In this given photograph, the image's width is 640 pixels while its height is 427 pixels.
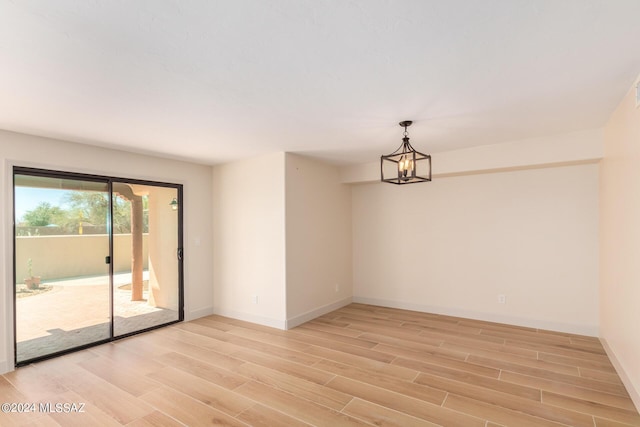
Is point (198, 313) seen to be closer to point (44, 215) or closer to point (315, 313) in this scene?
point (315, 313)

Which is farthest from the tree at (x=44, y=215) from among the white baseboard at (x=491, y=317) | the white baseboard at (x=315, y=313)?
the white baseboard at (x=491, y=317)

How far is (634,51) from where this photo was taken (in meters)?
1.99

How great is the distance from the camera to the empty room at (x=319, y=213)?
6.11ft

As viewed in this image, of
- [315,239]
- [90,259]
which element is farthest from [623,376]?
[90,259]

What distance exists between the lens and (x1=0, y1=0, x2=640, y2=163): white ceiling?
1.61m

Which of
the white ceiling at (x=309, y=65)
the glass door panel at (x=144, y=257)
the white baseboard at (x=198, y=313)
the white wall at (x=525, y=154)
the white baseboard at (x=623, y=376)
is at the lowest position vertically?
the white baseboard at (x=198, y=313)

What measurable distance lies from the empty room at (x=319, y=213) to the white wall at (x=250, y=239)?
42 mm

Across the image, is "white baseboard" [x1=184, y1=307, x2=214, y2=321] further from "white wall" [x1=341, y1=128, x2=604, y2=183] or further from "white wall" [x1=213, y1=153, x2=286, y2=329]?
"white wall" [x1=341, y1=128, x2=604, y2=183]

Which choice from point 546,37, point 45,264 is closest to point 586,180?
point 546,37

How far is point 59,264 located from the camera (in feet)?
12.4

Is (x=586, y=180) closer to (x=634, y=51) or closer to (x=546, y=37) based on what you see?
(x=634, y=51)

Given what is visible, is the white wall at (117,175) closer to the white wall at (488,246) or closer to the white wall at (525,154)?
the white wall at (488,246)

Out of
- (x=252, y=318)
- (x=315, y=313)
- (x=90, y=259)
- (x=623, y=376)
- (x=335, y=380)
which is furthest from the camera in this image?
(x=315, y=313)

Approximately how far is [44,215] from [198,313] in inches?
98.0
